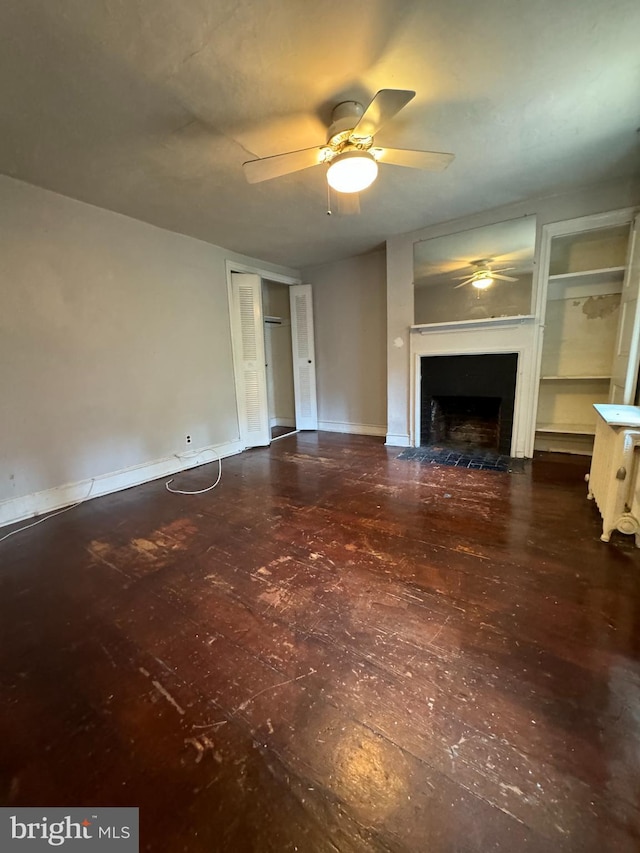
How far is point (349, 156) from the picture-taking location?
1.87 m

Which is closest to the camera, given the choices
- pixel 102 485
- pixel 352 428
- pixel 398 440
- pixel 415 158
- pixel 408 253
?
pixel 415 158

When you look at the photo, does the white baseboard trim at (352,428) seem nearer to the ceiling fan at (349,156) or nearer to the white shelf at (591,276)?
the white shelf at (591,276)

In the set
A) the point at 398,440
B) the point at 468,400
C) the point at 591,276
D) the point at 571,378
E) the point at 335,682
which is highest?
the point at 591,276

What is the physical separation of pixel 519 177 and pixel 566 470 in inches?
98.9

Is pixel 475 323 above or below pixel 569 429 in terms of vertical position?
above

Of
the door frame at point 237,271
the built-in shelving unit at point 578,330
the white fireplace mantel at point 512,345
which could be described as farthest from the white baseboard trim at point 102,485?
the built-in shelving unit at point 578,330

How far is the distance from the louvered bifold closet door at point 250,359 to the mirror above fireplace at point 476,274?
193cm

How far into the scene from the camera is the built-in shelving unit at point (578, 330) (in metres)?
3.15

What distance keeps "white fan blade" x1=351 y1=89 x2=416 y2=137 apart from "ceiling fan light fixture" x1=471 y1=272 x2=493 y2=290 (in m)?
2.15

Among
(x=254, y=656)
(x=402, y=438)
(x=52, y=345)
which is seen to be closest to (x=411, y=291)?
(x=402, y=438)

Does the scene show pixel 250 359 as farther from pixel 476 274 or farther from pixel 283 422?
pixel 476 274

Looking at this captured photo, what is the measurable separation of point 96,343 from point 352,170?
2.44 meters

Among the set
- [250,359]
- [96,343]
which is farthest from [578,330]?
[96,343]

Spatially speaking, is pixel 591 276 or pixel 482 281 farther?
pixel 482 281
